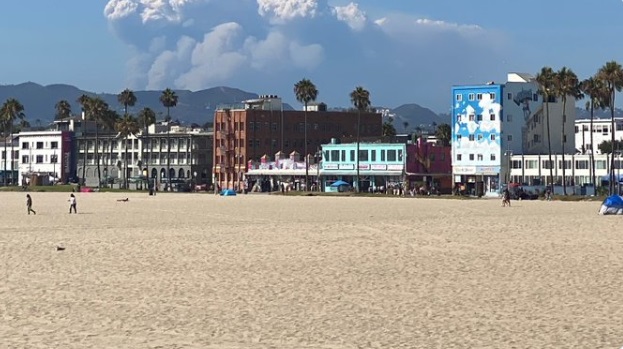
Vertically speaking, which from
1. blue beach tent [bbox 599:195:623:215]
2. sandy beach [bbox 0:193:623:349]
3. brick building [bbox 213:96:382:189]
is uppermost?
brick building [bbox 213:96:382:189]

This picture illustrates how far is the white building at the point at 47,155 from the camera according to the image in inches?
6486

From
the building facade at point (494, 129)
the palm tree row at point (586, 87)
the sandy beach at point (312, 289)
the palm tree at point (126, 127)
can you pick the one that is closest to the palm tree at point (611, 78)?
the palm tree row at point (586, 87)

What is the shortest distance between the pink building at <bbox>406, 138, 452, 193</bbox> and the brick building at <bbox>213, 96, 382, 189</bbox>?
2508 cm

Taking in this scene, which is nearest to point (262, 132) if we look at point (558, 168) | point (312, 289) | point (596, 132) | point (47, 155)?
point (558, 168)

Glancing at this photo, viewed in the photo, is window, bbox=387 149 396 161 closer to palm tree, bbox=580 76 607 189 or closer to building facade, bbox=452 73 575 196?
building facade, bbox=452 73 575 196

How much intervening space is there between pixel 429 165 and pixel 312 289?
319 feet

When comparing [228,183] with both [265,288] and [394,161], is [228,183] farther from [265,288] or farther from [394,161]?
[265,288]

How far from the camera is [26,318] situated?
667 inches

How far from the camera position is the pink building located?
4510 inches

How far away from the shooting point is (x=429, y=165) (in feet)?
384

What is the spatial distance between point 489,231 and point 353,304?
73.1 feet

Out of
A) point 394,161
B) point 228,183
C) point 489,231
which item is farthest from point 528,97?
point 489,231

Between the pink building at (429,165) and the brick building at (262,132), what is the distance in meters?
25.1

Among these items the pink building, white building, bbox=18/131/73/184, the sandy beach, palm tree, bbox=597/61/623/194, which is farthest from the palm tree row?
white building, bbox=18/131/73/184
